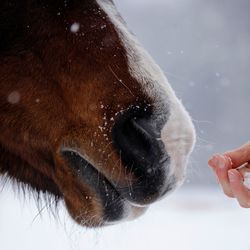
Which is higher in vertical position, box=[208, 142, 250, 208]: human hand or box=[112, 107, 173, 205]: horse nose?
box=[112, 107, 173, 205]: horse nose

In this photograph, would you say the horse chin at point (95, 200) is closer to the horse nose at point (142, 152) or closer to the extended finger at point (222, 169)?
the horse nose at point (142, 152)

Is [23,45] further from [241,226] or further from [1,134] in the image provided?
[241,226]

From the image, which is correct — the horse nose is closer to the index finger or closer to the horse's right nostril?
the horse's right nostril

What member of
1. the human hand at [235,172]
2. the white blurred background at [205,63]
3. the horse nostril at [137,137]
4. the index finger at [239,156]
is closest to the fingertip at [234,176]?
the human hand at [235,172]

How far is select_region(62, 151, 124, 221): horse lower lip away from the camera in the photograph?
1.57 m

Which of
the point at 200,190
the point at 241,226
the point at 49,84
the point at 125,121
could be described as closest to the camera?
the point at 125,121

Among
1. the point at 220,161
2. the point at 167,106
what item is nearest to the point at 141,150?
the point at 167,106

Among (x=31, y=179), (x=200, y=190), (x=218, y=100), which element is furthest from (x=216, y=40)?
(x=31, y=179)

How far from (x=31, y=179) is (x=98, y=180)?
0.42 metres

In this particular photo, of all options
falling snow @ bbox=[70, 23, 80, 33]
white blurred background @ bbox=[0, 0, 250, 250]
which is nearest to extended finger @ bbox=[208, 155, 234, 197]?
falling snow @ bbox=[70, 23, 80, 33]

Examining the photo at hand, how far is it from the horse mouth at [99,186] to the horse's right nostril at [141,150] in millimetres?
58

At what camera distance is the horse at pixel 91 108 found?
A: 150 centimetres

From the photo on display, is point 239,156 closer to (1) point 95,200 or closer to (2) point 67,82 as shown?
(1) point 95,200

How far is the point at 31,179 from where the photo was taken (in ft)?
6.27
